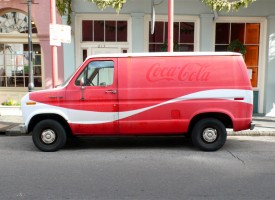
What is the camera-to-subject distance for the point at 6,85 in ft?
41.1

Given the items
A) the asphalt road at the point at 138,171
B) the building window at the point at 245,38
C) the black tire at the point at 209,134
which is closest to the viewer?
the asphalt road at the point at 138,171

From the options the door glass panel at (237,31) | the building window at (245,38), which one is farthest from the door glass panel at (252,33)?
the door glass panel at (237,31)

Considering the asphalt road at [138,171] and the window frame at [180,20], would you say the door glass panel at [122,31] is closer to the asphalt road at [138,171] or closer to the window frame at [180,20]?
the window frame at [180,20]

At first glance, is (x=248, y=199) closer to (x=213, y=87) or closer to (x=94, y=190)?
(x=94, y=190)

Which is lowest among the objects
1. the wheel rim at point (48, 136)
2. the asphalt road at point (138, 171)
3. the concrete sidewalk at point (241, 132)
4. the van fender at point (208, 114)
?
the asphalt road at point (138, 171)

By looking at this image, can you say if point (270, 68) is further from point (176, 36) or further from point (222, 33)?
point (176, 36)

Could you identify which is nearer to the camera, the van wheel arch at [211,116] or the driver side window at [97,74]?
the driver side window at [97,74]

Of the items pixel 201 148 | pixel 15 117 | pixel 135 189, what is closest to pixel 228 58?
pixel 201 148

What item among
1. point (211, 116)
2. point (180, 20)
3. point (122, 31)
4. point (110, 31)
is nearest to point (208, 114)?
point (211, 116)

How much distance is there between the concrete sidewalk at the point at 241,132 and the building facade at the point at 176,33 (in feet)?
4.11

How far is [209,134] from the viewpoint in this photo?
7.21m

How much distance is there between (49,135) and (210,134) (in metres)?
3.51

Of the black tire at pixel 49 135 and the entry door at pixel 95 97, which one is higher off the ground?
the entry door at pixel 95 97

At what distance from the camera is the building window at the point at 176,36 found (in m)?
12.1
